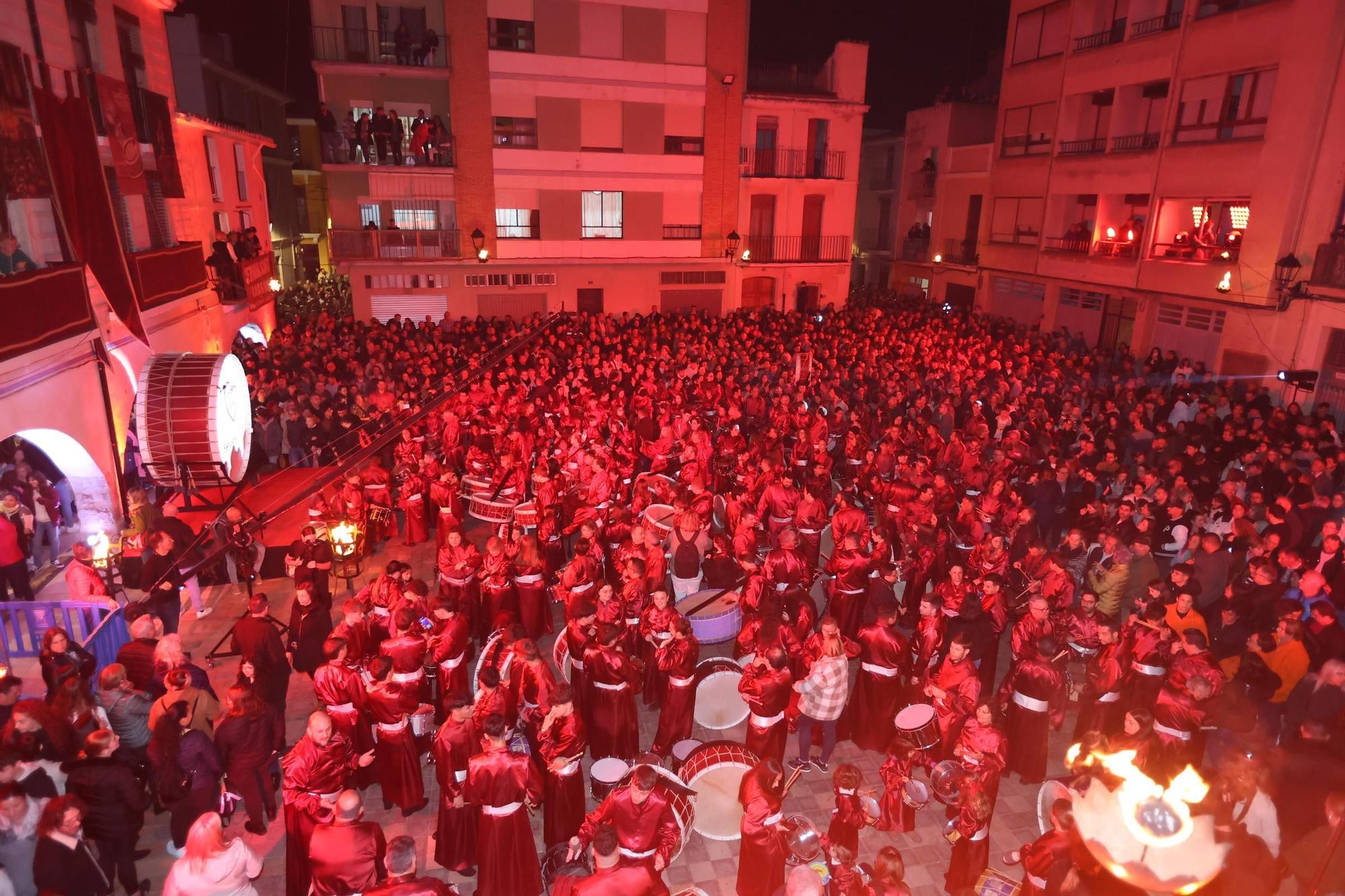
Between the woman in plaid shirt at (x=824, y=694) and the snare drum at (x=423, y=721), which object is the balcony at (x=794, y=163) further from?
the snare drum at (x=423, y=721)

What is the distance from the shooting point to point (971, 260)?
107 ft

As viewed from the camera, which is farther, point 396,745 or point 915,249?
point 915,249

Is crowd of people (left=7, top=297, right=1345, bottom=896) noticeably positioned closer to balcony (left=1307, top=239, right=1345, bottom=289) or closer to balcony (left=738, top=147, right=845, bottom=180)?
balcony (left=1307, top=239, right=1345, bottom=289)

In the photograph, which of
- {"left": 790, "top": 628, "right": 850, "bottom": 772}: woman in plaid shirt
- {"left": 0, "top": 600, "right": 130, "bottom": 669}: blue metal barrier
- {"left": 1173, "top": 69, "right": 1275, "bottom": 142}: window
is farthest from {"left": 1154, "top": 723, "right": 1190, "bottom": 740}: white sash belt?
{"left": 1173, "top": 69, "right": 1275, "bottom": 142}: window

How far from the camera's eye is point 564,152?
27500mm

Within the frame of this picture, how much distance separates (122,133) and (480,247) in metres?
13.7

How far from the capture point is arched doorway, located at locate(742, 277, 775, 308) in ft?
A: 105

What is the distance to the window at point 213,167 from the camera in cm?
2089

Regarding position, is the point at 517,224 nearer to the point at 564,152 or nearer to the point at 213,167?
the point at 564,152

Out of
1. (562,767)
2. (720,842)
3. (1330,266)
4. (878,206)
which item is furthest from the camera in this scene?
(878,206)

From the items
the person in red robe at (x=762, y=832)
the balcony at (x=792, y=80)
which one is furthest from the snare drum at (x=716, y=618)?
the balcony at (x=792, y=80)

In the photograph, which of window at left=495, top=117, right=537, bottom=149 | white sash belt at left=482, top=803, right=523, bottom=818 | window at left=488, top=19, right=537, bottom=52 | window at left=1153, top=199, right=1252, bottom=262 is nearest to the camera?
white sash belt at left=482, top=803, right=523, bottom=818

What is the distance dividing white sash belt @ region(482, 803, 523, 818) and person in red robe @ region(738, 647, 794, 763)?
216 centimetres

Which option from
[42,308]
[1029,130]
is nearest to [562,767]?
[42,308]
